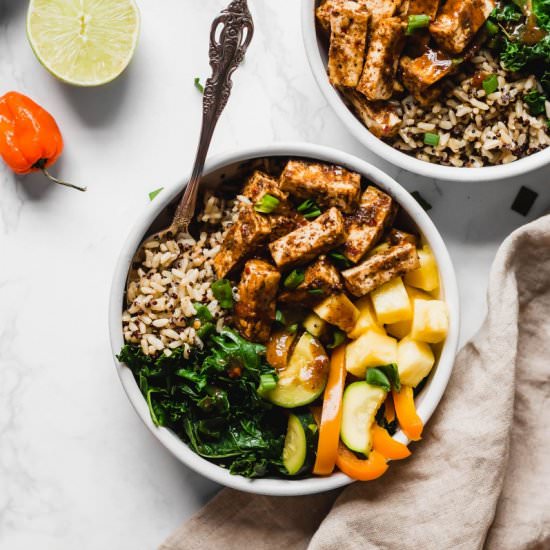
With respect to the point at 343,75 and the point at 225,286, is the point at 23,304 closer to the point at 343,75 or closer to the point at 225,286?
the point at 225,286

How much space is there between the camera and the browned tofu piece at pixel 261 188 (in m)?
2.69

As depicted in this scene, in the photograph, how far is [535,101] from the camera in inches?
109

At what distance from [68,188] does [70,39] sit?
23.0 inches

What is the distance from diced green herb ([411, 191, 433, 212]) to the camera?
10.1 feet

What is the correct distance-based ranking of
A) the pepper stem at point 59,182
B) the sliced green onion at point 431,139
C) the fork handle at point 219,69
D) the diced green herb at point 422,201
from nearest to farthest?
1. the fork handle at point 219,69
2. the sliced green onion at point 431,139
3. the pepper stem at point 59,182
4. the diced green herb at point 422,201

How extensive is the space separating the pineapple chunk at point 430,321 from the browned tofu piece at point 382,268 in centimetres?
15

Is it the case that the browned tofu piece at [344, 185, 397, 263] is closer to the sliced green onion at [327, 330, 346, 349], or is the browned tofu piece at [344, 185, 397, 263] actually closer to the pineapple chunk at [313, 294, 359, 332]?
the pineapple chunk at [313, 294, 359, 332]

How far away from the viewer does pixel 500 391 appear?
285cm

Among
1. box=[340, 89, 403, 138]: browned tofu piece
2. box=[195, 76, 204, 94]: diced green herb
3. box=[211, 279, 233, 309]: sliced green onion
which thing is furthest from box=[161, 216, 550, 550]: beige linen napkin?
box=[195, 76, 204, 94]: diced green herb

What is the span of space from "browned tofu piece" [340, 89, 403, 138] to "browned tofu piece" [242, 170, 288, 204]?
16.3 inches

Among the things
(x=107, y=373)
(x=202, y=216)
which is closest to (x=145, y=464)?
(x=107, y=373)

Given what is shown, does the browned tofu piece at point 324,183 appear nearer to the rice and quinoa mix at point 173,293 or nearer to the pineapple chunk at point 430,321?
the rice and quinoa mix at point 173,293

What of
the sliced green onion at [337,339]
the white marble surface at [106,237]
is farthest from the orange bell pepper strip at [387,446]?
the white marble surface at [106,237]

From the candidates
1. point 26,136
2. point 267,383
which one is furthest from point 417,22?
point 26,136
